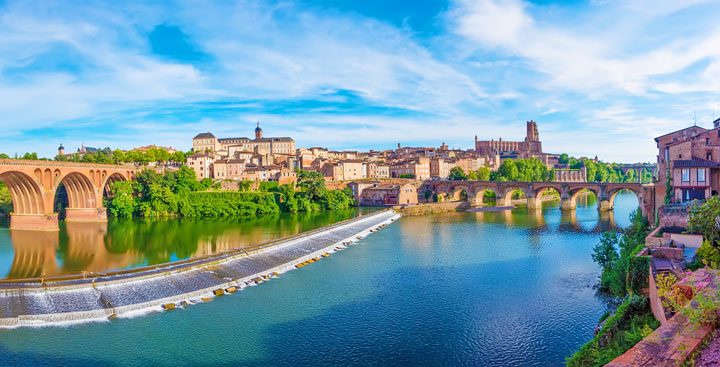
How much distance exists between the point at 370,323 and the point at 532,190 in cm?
4608

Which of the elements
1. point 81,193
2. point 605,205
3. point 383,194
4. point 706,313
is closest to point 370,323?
point 706,313

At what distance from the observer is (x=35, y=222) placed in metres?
39.7

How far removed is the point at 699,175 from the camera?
25.7 m

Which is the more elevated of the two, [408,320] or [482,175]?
[482,175]

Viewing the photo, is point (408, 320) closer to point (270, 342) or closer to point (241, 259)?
point (270, 342)

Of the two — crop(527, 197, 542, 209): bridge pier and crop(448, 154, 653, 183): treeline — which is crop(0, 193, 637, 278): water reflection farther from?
crop(448, 154, 653, 183): treeline

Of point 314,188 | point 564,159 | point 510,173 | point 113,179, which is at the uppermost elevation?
point 564,159

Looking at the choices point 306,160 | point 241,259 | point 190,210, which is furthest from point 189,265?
point 306,160

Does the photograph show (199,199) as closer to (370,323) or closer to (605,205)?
(370,323)

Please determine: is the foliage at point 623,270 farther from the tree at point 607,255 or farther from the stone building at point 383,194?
the stone building at point 383,194

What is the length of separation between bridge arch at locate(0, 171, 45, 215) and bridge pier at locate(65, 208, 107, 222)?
6.90m

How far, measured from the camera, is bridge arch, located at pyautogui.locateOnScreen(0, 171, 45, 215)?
39.7m

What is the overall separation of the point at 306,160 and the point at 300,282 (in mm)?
58087

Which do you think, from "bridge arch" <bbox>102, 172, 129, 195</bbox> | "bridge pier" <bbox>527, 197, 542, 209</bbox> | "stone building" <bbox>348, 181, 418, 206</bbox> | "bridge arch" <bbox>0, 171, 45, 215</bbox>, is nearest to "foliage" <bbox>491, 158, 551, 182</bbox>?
"bridge pier" <bbox>527, 197, 542, 209</bbox>
